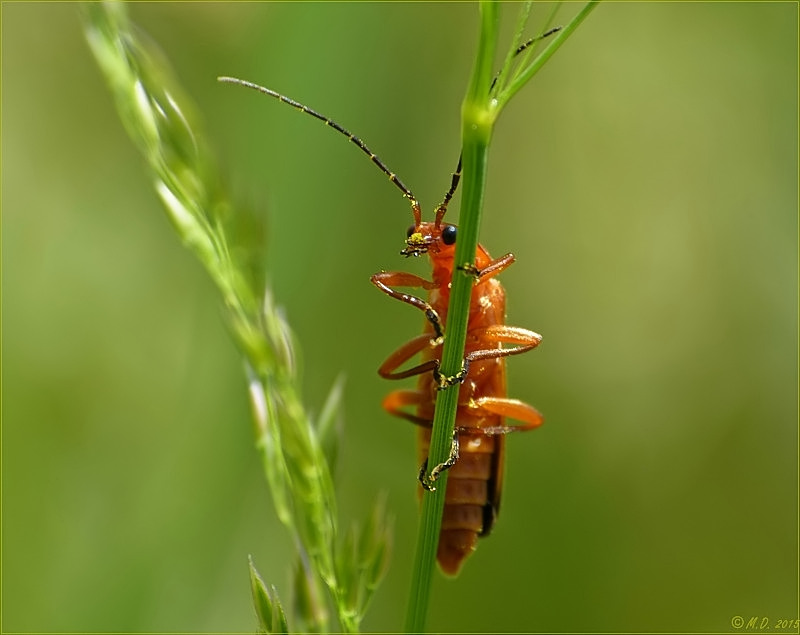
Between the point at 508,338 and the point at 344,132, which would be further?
the point at 508,338

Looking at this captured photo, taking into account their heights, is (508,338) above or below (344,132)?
below

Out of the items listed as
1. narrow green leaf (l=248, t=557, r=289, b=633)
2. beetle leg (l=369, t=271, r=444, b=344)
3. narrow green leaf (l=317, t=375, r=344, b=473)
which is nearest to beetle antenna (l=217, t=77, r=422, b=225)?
beetle leg (l=369, t=271, r=444, b=344)

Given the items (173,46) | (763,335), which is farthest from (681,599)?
(173,46)

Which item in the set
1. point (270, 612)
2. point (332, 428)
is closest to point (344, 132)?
point (332, 428)

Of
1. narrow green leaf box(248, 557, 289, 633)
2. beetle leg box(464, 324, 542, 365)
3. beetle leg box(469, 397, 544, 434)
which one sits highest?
beetle leg box(464, 324, 542, 365)

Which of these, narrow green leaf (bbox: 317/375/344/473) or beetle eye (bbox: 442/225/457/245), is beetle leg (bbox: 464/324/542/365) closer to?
beetle eye (bbox: 442/225/457/245)

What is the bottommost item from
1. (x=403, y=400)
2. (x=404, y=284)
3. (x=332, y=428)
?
(x=332, y=428)

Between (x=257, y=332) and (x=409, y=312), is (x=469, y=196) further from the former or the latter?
(x=409, y=312)
